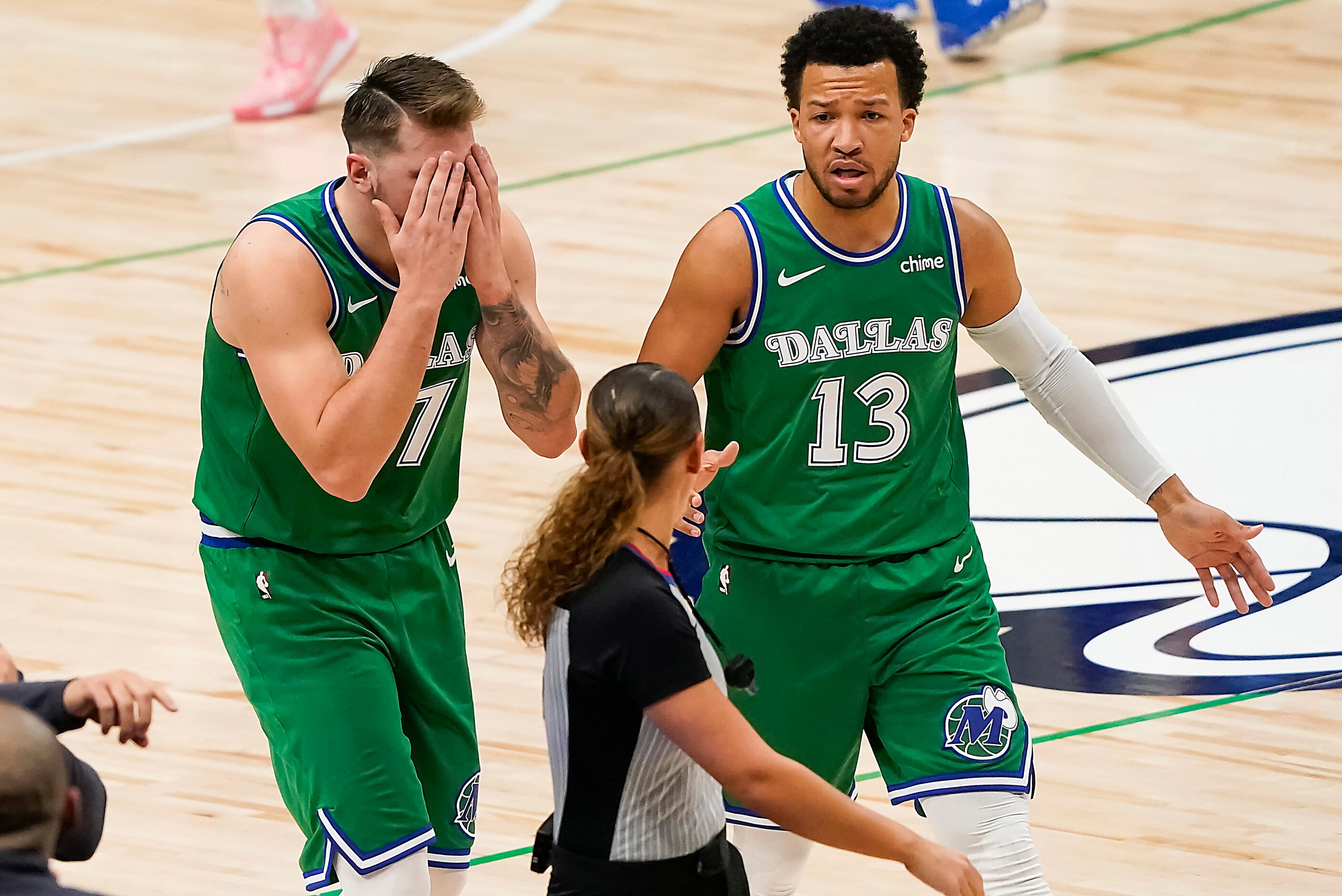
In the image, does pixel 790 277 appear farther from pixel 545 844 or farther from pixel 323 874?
pixel 323 874

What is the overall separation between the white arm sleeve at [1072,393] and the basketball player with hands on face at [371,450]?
0.87 metres

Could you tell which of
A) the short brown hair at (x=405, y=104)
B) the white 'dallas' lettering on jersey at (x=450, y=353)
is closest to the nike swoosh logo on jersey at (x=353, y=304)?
the white 'dallas' lettering on jersey at (x=450, y=353)

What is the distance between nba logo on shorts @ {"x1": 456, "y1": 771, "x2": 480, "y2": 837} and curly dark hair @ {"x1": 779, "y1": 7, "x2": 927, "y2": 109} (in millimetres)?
1421

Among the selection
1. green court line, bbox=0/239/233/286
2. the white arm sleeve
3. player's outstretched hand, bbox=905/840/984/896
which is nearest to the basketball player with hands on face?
the white arm sleeve

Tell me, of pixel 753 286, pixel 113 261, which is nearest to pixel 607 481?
pixel 753 286

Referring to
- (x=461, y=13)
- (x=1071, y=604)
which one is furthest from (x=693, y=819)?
(x=461, y=13)

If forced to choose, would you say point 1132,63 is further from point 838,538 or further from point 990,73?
point 838,538

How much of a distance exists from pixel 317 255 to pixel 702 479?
926 mm

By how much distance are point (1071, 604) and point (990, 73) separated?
588 centimetres

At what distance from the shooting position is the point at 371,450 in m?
3.84

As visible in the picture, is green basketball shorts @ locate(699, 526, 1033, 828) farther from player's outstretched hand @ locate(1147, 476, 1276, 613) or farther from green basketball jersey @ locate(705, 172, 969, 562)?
player's outstretched hand @ locate(1147, 476, 1276, 613)

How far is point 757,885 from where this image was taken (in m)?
4.46

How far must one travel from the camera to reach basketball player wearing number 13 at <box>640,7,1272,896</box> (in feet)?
13.8

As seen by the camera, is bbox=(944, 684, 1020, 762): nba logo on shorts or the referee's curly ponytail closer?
the referee's curly ponytail
